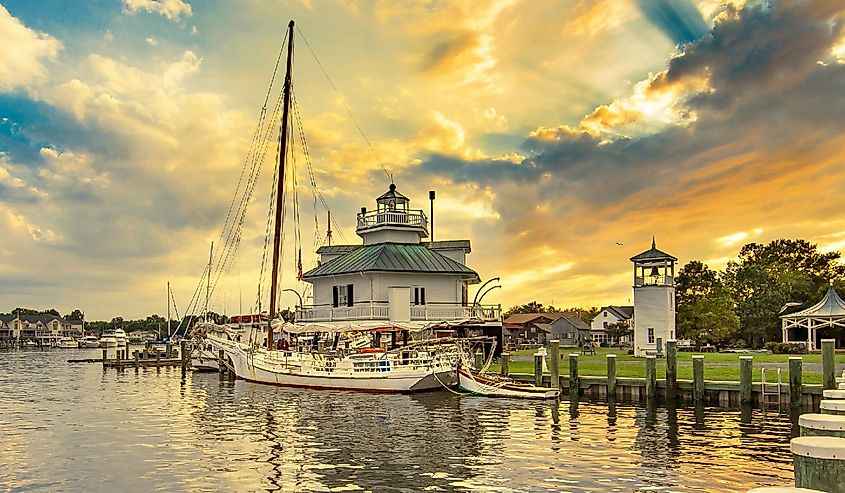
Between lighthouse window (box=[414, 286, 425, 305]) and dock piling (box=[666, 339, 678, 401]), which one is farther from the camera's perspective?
lighthouse window (box=[414, 286, 425, 305])

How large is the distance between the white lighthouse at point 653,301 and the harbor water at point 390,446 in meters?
25.4

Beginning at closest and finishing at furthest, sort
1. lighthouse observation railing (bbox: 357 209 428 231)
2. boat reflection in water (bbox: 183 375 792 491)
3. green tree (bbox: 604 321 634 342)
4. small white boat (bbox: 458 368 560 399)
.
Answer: boat reflection in water (bbox: 183 375 792 491)
small white boat (bbox: 458 368 560 399)
lighthouse observation railing (bbox: 357 209 428 231)
green tree (bbox: 604 321 634 342)

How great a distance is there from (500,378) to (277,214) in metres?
23.9

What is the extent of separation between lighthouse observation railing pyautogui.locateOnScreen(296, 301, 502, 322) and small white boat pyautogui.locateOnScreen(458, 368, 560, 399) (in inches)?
638

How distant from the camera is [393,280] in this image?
59688 millimetres

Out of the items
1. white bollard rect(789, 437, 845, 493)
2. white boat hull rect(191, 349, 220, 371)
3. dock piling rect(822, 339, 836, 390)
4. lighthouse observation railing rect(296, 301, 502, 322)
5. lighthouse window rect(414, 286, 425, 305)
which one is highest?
lighthouse window rect(414, 286, 425, 305)

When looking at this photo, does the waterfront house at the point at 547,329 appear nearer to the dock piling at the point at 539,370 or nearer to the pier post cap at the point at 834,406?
the dock piling at the point at 539,370

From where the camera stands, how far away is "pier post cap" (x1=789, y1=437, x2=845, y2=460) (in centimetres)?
732

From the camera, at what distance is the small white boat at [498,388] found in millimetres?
37469

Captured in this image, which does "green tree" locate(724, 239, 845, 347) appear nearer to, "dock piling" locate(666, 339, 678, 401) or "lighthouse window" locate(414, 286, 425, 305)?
"lighthouse window" locate(414, 286, 425, 305)

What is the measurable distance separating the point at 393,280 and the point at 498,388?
69.8 feet

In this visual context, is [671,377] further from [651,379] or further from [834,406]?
[834,406]

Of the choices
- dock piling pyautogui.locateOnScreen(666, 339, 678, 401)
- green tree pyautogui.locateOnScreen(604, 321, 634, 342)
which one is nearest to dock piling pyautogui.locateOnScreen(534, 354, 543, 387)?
dock piling pyautogui.locateOnScreen(666, 339, 678, 401)

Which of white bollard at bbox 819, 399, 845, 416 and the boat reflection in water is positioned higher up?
white bollard at bbox 819, 399, 845, 416
